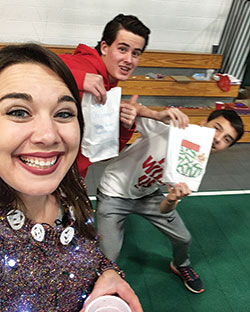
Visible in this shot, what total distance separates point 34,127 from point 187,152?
0.93m

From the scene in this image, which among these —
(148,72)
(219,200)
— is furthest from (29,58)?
(148,72)

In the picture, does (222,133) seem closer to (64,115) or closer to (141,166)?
(141,166)

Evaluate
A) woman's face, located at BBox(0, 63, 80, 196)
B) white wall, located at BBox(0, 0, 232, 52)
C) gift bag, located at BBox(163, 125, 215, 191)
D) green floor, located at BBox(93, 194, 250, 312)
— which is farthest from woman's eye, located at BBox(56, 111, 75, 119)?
white wall, located at BBox(0, 0, 232, 52)

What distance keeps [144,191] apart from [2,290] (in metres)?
1.04

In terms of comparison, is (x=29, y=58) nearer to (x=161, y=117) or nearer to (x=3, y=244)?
(x=3, y=244)

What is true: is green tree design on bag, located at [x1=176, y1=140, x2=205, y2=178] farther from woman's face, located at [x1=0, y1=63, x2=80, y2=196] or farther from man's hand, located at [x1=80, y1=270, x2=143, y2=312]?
woman's face, located at [x1=0, y1=63, x2=80, y2=196]

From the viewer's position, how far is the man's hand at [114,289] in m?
0.95

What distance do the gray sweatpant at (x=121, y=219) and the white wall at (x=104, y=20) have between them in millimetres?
2710

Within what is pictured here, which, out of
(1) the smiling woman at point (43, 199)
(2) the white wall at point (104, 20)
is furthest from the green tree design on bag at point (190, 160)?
(2) the white wall at point (104, 20)

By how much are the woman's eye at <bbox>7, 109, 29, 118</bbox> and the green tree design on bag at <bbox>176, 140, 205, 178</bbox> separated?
0.91m

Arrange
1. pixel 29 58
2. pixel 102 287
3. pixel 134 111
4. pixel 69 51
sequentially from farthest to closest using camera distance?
pixel 69 51 < pixel 134 111 < pixel 102 287 < pixel 29 58

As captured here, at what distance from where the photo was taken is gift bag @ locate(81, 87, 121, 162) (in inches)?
52.3

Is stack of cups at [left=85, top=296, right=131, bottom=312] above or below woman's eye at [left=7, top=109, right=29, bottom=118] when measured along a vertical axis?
below

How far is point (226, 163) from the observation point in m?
3.40
